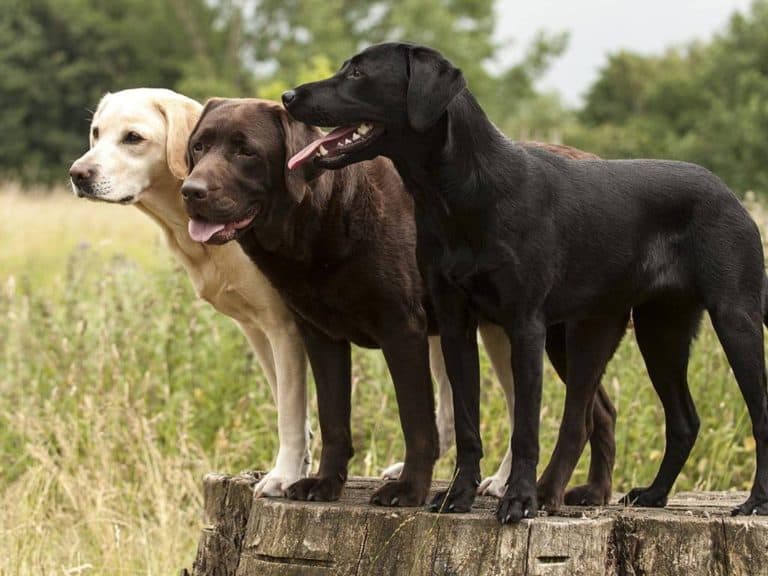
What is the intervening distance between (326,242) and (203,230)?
40cm

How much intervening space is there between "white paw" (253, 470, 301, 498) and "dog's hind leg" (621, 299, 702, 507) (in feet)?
3.80

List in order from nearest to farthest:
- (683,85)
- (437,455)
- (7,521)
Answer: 1. (437,455)
2. (7,521)
3. (683,85)

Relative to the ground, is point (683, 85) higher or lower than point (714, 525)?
higher

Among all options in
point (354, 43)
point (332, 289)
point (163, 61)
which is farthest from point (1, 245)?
point (163, 61)

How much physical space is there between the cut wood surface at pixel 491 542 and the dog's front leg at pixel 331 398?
0.42 ft

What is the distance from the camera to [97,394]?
6.09 meters

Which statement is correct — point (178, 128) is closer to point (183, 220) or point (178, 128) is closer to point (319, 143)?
point (183, 220)

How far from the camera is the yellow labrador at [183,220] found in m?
4.14

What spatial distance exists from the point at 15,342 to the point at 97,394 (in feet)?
3.59

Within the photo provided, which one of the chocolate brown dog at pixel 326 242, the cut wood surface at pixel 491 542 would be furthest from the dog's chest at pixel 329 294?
the cut wood surface at pixel 491 542

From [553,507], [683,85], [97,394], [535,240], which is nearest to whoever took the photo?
[535,240]

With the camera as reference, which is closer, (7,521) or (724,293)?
(724,293)

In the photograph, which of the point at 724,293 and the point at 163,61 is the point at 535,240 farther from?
the point at 163,61

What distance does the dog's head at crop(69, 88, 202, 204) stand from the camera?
414cm
